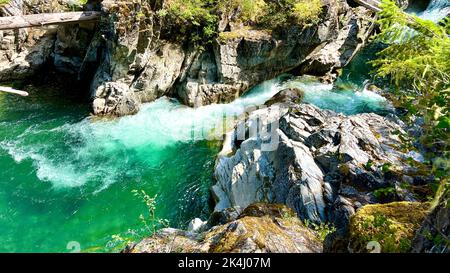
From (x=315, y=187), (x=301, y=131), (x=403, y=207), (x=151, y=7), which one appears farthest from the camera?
(x=151, y=7)

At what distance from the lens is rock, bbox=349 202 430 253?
12.9 ft

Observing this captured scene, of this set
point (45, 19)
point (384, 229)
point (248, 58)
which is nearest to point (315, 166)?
point (384, 229)

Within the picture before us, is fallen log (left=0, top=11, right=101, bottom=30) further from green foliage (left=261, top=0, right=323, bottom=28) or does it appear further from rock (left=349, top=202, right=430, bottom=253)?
rock (left=349, top=202, right=430, bottom=253)

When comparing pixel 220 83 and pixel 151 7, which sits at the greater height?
pixel 151 7

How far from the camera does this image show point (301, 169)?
803 centimetres

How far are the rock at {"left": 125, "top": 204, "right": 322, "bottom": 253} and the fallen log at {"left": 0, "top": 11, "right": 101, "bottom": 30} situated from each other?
1237 cm

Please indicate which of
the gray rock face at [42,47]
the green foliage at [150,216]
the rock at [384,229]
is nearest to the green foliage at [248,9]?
the gray rock face at [42,47]

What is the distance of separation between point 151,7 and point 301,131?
29.5ft

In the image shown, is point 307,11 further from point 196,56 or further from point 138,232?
point 138,232

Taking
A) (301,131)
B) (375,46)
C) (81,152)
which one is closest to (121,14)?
(81,152)

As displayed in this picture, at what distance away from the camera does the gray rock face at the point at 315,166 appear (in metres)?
7.09

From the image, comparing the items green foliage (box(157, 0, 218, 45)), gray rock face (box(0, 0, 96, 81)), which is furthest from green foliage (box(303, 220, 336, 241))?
gray rock face (box(0, 0, 96, 81))

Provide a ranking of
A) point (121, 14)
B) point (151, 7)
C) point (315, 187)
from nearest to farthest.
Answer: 1. point (315, 187)
2. point (121, 14)
3. point (151, 7)
